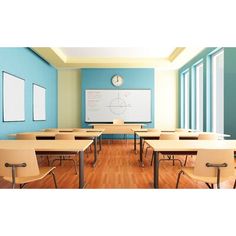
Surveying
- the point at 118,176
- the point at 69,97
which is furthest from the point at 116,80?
the point at 118,176

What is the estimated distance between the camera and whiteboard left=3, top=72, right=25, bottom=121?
184 inches

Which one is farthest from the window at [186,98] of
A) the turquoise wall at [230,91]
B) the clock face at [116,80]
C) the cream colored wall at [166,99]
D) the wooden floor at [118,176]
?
the wooden floor at [118,176]

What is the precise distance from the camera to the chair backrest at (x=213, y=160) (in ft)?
6.61

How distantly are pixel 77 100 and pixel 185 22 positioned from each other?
7518 mm

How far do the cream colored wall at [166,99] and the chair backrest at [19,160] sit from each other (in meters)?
7.06

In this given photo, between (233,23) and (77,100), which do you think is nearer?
(233,23)

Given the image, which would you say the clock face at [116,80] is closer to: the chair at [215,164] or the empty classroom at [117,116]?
the empty classroom at [117,116]

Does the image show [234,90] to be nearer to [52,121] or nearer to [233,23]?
[233,23]

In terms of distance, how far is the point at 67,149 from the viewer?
2.27 metres

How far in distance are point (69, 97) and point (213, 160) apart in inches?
287

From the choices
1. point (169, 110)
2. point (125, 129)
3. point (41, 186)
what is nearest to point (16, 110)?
point (41, 186)

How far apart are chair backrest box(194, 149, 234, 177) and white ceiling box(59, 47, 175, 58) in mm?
5178

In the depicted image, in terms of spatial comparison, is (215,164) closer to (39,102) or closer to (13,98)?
(13,98)

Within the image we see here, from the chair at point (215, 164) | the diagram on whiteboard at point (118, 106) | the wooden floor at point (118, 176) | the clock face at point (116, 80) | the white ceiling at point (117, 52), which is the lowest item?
the wooden floor at point (118, 176)
